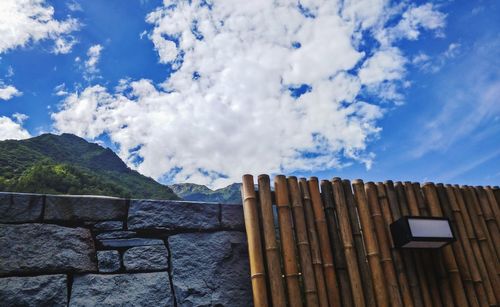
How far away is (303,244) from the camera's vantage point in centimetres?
254

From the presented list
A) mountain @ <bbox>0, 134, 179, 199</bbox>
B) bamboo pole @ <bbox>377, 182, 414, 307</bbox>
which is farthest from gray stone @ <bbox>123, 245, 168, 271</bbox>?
mountain @ <bbox>0, 134, 179, 199</bbox>

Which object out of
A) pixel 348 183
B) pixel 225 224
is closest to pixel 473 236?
pixel 348 183

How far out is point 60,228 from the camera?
7.25 ft

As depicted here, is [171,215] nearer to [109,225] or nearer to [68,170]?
[109,225]

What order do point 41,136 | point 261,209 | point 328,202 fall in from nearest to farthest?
1. point 261,209
2. point 328,202
3. point 41,136

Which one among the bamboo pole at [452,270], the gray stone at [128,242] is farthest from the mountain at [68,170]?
the bamboo pole at [452,270]

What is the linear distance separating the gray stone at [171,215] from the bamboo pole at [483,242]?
2.36 metres

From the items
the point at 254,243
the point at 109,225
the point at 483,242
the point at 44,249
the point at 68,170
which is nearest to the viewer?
the point at 44,249

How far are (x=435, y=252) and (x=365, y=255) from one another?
692 millimetres

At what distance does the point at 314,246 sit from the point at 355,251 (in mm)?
345

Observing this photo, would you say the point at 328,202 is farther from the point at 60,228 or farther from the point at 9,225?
the point at 9,225

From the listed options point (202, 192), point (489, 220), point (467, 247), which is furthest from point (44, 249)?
point (202, 192)

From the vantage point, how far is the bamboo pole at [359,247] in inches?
101

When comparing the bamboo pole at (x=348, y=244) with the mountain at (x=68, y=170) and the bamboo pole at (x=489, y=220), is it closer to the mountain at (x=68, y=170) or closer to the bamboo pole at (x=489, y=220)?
the bamboo pole at (x=489, y=220)
